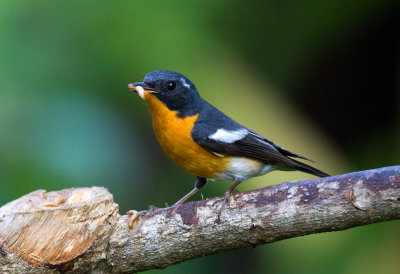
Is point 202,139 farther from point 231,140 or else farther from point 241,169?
point 241,169

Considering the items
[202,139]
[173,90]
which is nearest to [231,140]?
[202,139]

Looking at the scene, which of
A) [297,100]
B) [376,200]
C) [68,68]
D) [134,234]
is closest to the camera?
[376,200]

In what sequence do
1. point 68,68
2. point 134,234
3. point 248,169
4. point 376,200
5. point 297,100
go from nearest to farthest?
1. point 376,200
2. point 134,234
3. point 248,169
4. point 68,68
5. point 297,100

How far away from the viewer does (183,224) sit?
3.04 m

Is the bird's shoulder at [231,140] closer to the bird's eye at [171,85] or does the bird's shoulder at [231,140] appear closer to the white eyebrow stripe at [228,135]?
the white eyebrow stripe at [228,135]

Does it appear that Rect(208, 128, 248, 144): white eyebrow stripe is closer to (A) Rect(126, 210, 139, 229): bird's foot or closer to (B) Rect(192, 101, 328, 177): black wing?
(B) Rect(192, 101, 328, 177): black wing

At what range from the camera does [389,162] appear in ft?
12.4

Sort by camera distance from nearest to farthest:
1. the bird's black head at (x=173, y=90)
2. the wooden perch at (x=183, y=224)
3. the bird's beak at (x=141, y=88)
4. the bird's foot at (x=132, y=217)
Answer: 1. the wooden perch at (x=183, y=224)
2. the bird's foot at (x=132, y=217)
3. the bird's beak at (x=141, y=88)
4. the bird's black head at (x=173, y=90)

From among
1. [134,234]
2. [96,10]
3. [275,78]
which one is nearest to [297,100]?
[275,78]

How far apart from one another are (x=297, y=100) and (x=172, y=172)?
1.14m

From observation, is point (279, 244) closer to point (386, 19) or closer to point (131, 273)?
point (131, 273)

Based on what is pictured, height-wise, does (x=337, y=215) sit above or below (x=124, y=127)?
below

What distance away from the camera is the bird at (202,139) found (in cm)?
365

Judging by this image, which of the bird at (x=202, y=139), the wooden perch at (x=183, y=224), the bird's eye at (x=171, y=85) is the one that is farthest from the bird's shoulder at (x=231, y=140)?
the wooden perch at (x=183, y=224)
